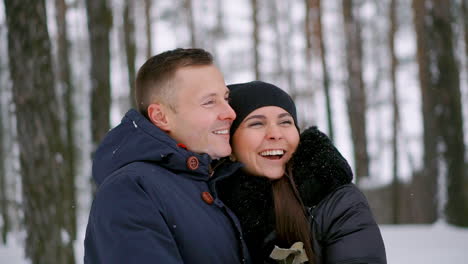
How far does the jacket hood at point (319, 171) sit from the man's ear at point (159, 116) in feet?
2.59

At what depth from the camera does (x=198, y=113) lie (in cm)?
265

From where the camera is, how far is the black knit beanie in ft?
9.97

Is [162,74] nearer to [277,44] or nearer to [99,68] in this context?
[99,68]

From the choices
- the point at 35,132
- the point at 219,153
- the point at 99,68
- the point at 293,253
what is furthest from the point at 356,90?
the point at 293,253

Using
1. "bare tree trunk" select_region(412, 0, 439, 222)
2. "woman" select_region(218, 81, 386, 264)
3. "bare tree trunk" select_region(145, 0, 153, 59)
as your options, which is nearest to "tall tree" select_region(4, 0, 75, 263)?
"woman" select_region(218, 81, 386, 264)

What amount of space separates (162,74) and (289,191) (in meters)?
0.94

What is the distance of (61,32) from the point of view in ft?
49.7

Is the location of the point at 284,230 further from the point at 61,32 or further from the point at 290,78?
the point at 290,78

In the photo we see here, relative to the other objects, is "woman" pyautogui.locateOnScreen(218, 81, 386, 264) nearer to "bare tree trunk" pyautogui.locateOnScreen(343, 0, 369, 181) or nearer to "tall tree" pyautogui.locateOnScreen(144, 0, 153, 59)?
"bare tree trunk" pyautogui.locateOnScreen(343, 0, 369, 181)

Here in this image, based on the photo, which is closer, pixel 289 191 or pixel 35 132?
pixel 289 191

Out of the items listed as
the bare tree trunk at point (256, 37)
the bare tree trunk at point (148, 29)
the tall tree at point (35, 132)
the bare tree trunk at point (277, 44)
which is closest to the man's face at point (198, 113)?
the tall tree at point (35, 132)

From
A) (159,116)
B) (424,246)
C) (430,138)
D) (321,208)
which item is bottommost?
(424,246)

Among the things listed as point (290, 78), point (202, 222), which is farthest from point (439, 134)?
point (290, 78)

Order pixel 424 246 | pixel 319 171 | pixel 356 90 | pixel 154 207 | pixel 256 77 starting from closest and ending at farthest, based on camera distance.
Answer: pixel 154 207
pixel 319 171
pixel 424 246
pixel 356 90
pixel 256 77
